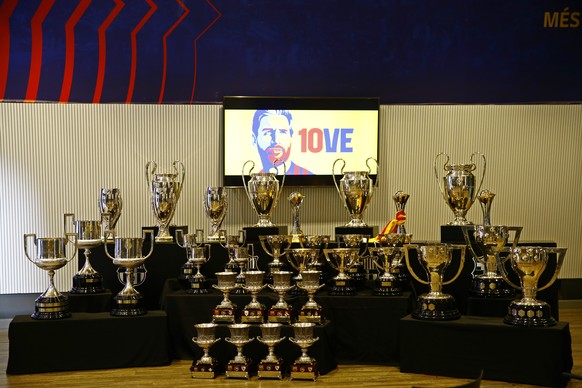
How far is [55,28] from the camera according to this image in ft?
24.5

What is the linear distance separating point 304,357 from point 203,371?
22.7 inches

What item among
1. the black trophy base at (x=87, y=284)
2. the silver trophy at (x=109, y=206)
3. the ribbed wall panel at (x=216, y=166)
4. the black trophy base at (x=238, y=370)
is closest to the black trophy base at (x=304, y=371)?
the black trophy base at (x=238, y=370)

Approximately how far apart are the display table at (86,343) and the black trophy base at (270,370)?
650 mm

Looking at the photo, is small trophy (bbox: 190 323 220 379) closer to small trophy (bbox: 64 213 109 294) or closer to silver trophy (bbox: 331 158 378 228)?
small trophy (bbox: 64 213 109 294)

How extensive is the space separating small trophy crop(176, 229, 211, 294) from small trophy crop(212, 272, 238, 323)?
0.29 metres

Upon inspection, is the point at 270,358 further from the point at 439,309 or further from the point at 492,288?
the point at 492,288

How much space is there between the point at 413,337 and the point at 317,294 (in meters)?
0.72

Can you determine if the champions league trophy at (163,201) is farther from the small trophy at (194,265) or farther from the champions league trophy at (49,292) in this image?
the champions league trophy at (49,292)

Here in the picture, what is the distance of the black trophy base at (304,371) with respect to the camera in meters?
4.44

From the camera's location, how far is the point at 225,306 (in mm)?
4816

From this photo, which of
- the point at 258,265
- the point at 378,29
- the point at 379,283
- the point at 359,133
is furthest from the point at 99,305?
the point at 378,29

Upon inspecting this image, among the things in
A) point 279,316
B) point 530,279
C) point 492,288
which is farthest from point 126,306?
point 530,279

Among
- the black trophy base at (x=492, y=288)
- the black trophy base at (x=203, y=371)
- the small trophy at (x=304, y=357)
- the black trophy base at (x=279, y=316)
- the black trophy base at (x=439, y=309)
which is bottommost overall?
the black trophy base at (x=203, y=371)

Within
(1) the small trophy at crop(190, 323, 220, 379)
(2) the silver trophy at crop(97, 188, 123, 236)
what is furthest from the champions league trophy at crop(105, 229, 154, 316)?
(2) the silver trophy at crop(97, 188, 123, 236)
